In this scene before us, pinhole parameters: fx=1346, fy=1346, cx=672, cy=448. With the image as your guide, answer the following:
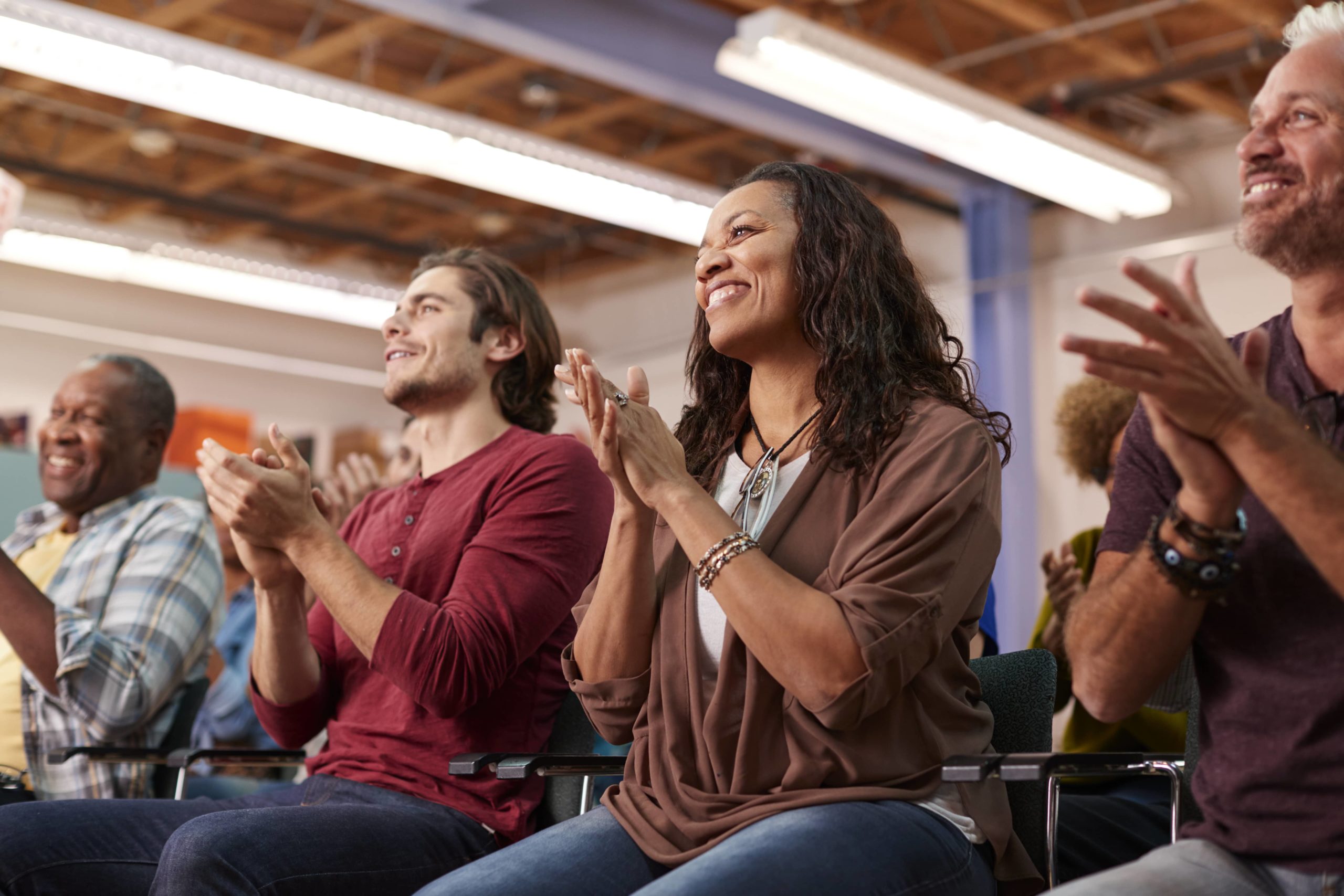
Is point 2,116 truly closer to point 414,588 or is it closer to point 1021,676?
point 414,588

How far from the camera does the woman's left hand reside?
68.2 inches

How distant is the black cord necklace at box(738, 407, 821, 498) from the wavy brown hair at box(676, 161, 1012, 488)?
0.11 ft

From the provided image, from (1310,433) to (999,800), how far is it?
64 cm

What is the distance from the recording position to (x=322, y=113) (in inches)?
195

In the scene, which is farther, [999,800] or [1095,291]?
[999,800]

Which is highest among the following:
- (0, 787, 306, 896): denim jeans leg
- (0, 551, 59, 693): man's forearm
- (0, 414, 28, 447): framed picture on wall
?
(0, 414, 28, 447): framed picture on wall

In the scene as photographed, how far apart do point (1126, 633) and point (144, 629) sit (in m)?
2.04

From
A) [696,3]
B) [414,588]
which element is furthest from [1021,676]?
[696,3]

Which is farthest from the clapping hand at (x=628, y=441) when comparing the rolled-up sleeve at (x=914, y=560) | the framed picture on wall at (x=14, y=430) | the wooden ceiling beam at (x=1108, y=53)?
the framed picture on wall at (x=14, y=430)

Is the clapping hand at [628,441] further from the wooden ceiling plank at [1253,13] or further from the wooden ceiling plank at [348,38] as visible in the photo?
the wooden ceiling plank at [1253,13]

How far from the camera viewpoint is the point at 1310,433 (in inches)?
51.6

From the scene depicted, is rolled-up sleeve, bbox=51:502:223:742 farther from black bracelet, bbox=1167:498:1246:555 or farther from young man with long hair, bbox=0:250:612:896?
black bracelet, bbox=1167:498:1246:555

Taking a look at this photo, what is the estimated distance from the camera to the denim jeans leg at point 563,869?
163cm

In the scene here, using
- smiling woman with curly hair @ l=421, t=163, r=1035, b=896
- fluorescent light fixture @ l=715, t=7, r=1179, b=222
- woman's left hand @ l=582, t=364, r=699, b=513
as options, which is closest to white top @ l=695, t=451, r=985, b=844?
smiling woman with curly hair @ l=421, t=163, r=1035, b=896
